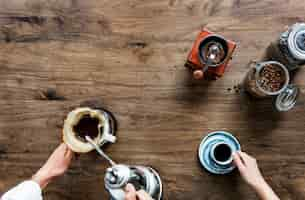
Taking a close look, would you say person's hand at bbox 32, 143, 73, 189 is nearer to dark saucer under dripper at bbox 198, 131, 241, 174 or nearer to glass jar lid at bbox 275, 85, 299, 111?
dark saucer under dripper at bbox 198, 131, 241, 174

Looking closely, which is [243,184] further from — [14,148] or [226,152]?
[14,148]

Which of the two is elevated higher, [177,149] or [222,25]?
[222,25]

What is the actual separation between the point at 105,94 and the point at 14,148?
0.86 ft

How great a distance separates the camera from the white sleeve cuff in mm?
912

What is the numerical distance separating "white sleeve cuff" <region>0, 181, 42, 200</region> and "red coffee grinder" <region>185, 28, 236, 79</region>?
0.44m

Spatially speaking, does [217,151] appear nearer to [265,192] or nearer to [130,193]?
[265,192]

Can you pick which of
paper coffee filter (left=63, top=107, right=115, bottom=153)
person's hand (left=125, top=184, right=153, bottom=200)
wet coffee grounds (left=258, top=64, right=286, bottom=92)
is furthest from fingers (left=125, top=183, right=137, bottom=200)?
wet coffee grounds (left=258, top=64, right=286, bottom=92)

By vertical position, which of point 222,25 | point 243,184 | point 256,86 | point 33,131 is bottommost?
point 243,184

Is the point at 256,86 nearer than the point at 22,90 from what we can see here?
Yes

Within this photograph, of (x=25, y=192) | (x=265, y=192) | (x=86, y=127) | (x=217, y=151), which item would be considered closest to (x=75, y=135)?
(x=86, y=127)

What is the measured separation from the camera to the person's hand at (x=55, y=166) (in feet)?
3.24

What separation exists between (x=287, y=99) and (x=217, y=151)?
204 millimetres

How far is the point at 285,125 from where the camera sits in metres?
1.02

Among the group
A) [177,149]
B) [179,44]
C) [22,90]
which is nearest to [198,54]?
[179,44]
